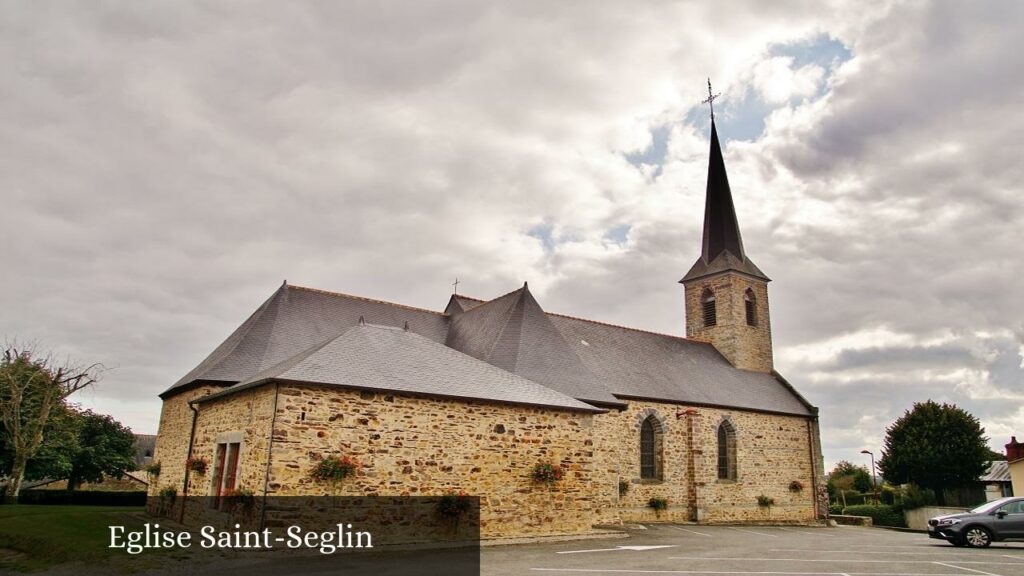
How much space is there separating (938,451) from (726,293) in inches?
507

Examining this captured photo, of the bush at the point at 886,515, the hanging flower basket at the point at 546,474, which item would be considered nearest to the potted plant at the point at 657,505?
the hanging flower basket at the point at 546,474

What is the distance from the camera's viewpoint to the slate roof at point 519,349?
1780 centimetres

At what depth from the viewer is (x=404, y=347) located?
601 inches

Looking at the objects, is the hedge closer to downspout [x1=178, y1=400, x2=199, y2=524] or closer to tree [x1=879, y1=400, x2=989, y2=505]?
downspout [x1=178, y1=400, x2=199, y2=524]

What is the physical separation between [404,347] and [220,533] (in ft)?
17.1

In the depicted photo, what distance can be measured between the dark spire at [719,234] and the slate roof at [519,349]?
5319mm

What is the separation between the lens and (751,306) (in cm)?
3269

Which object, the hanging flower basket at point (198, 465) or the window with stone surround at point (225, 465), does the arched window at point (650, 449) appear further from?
the hanging flower basket at point (198, 465)

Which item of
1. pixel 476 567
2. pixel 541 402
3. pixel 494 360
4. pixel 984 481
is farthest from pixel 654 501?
pixel 984 481

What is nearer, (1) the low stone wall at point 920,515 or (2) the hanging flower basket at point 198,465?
(2) the hanging flower basket at point 198,465

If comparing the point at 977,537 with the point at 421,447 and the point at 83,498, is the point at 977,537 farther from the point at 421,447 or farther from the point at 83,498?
the point at 83,498

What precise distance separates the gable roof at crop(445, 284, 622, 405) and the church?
0.22ft

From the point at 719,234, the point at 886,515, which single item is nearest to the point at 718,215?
the point at 719,234

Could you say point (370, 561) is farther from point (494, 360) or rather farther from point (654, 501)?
point (654, 501)
